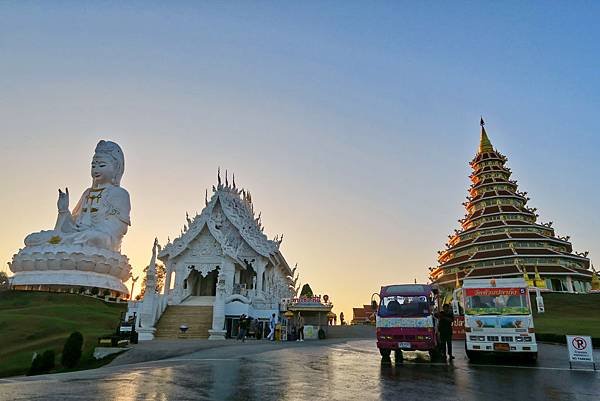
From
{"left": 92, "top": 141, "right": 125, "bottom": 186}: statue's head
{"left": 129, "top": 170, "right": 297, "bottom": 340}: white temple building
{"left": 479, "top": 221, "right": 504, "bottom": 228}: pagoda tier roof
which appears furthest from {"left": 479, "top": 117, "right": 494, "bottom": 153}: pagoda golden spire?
{"left": 92, "top": 141, "right": 125, "bottom": 186}: statue's head

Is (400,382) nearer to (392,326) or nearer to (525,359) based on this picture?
(392,326)

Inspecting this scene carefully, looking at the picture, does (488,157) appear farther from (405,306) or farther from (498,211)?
(405,306)

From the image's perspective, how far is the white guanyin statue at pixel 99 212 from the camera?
39750mm

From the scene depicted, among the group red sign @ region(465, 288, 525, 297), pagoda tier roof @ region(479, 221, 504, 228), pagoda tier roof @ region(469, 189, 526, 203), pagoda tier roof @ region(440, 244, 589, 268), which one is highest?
pagoda tier roof @ region(469, 189, 526, 203)

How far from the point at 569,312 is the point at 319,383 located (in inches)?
1348

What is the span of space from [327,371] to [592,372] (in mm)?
7008

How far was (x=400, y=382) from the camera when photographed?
30.4 ft

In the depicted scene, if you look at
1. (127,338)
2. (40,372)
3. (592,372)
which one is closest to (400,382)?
(592,372)

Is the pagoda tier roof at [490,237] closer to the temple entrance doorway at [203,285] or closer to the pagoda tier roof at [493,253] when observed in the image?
the pagoda tier roof at [493,253]

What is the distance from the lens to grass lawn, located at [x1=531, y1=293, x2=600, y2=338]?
1095 inches

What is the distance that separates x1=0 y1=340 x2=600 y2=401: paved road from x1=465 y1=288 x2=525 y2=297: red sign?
212cm

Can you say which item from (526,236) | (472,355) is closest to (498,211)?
(526,236)

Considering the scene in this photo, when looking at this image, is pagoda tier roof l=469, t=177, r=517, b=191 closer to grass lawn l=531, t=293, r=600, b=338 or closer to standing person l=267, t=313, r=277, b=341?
Answer: grass lawn l=531, t=293, r=600, b=338

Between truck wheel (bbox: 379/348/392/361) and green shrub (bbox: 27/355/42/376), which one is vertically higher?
truck wheel (bbox: 379/348/392/361)
